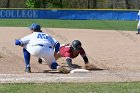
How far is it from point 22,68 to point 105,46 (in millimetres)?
5902

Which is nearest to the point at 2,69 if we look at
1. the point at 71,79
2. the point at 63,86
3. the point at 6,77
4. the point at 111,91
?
the point at 6,77

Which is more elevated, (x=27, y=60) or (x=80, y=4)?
(x=27, y=60)

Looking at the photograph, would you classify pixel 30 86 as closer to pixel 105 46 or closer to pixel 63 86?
pixel 63 86

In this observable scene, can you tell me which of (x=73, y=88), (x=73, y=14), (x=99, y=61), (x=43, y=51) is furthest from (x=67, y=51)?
(x=73, y=14)

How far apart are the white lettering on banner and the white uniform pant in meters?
30.3

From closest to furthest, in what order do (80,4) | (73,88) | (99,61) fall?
(73,88) < (99,61) < (80,4)

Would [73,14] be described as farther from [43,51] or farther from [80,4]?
[43,51]

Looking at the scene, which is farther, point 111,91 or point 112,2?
point 112,2

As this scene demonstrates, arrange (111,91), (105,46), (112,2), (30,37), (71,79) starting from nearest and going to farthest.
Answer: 1. (111,91)
2. (71,79)
3. (30,37)
4. (105,46)
5. (112,2)

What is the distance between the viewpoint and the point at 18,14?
4172 centimetres

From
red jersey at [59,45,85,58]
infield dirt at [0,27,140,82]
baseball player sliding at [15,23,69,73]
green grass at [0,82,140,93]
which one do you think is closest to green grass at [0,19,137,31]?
infield dirt at [0,27,140,82]

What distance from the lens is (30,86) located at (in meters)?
8.46

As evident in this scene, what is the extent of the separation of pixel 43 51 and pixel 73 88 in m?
3.24

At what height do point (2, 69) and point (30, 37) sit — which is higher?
point (30, 37)
